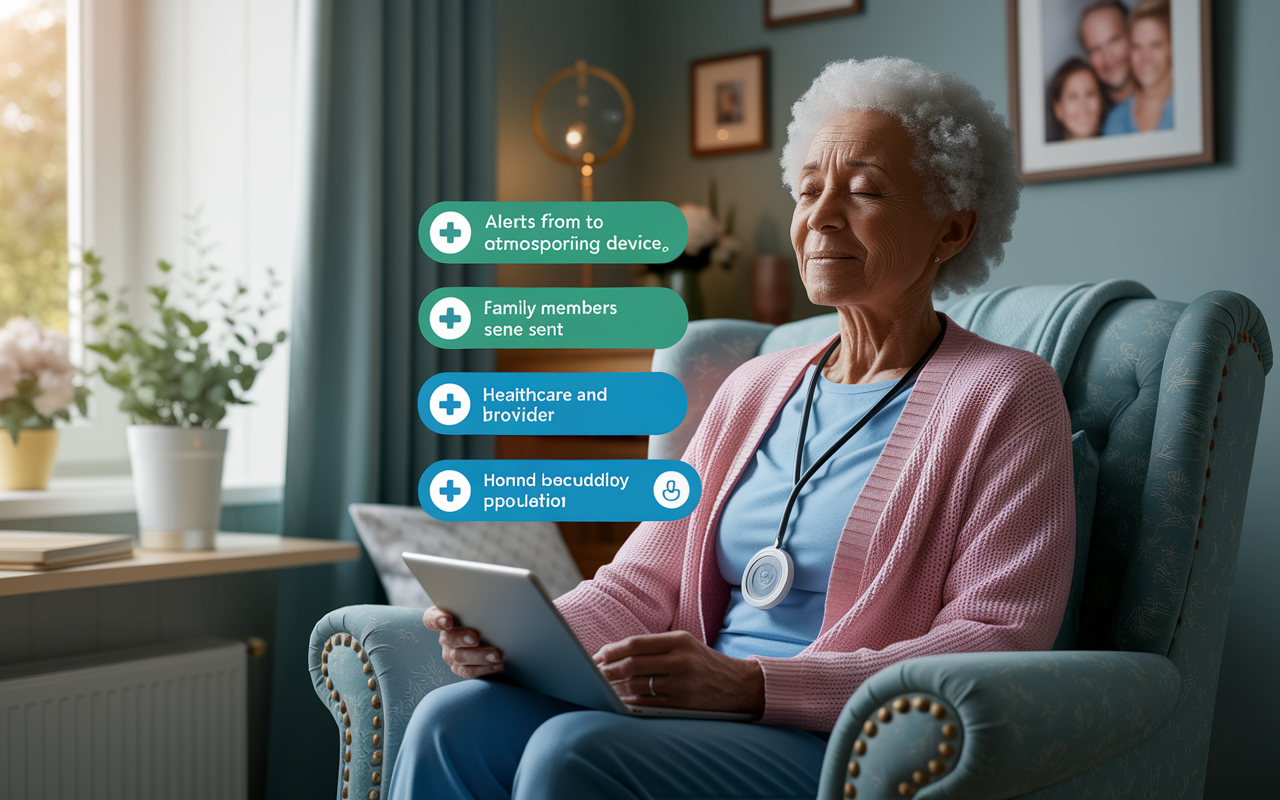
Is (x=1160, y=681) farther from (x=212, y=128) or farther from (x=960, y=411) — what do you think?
(x=212, y=128)

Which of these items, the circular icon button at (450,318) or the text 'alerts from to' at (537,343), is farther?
the circular icon button at (450,318)

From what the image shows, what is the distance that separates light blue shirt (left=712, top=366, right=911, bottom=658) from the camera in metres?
1.28

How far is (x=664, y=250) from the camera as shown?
266 cm

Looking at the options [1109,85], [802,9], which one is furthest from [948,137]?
[802,9]

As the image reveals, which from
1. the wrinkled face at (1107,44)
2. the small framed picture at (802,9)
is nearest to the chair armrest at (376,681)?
the wrinkled face at (1107,44)

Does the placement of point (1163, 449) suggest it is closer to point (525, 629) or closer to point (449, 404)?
point (525, 629)

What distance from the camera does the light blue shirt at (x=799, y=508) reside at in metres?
1.28

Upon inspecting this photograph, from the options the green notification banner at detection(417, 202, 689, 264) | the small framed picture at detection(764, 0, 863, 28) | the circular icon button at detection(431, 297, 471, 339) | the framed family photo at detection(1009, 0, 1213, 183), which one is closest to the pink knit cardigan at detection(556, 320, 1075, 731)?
the green notification banner at detection(417, 202, 689, 264)

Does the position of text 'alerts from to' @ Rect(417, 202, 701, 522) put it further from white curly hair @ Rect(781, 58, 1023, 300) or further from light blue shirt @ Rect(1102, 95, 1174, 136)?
light blue shirt @ Rect(1102, 95, 1174, 136)

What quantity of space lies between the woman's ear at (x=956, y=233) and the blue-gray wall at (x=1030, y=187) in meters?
0.96

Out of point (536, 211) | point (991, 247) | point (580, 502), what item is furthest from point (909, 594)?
point (536, 211)

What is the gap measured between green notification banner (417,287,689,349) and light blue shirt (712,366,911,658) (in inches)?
28.5

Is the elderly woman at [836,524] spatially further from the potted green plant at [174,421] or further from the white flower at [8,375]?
the white flower at [8,375]

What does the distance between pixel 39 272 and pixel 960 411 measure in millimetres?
1771
